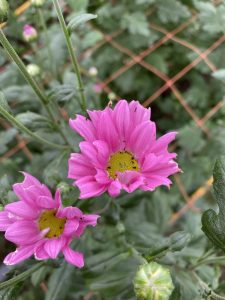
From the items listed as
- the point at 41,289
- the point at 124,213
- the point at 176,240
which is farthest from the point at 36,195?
the point at 41,289

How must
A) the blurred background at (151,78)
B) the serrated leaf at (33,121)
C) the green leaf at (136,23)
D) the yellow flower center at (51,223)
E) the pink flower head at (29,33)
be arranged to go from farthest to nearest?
the green leaf at (136,23)
the blurred background at (151,78)
the pink flower head at (29,33)
the serrated leaf at (33,121)
the yellow flower center at (51,223)

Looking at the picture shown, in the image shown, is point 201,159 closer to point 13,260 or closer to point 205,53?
point 205,53

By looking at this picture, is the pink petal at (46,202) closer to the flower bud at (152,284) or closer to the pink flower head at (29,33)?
the flower bud at (152,284)

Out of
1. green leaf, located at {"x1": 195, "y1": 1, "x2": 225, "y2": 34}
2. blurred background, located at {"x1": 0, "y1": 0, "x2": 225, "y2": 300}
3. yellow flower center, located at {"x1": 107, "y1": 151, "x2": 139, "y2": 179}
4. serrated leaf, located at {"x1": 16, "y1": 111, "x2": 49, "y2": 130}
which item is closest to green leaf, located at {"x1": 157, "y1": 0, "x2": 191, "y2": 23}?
blurred background, located at {"x1": 0, "y1": 0, "x2": 225, "y2": 300}

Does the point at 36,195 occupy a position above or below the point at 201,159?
above

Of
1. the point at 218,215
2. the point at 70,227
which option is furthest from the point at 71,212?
the point at 218,215

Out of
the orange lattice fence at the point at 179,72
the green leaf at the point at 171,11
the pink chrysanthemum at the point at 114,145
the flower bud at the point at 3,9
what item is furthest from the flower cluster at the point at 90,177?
the green leaf at the point at 171,11

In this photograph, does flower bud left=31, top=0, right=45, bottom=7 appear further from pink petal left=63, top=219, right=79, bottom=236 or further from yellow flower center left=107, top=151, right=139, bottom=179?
pink petal left=63, top=219, right=79, bottom=236

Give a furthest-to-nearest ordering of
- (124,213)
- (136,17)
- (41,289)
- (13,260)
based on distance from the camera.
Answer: (136,17), (41,289), (124,213), (13,260)
